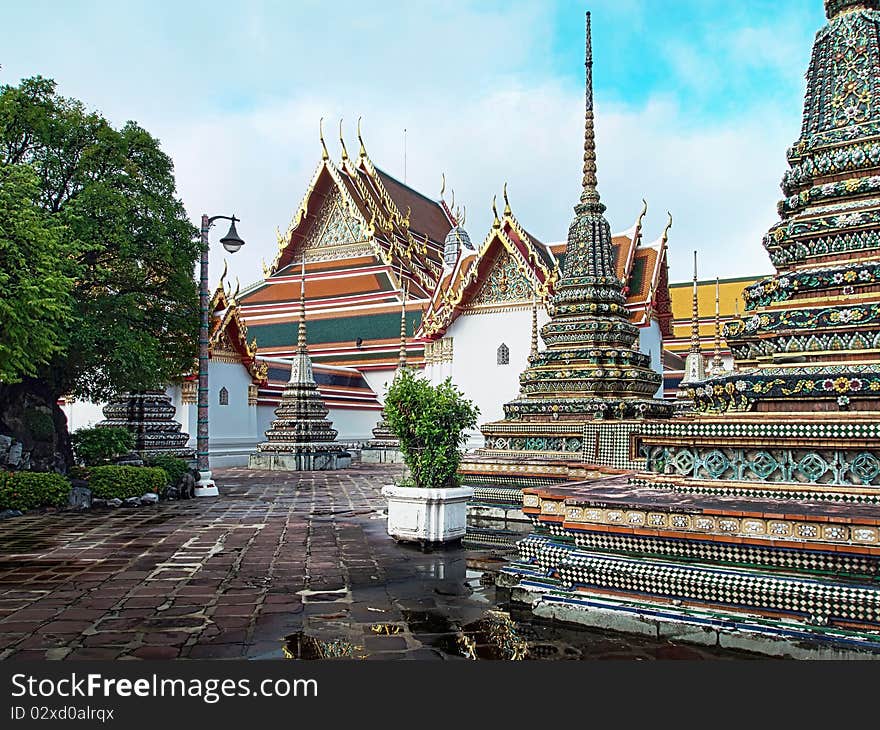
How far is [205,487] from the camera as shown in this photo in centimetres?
1401

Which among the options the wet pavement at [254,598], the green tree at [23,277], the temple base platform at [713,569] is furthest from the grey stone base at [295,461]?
the temple base platform at [713,569]

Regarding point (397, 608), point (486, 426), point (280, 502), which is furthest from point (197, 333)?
point (397, 608)

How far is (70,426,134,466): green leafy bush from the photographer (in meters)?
12.9

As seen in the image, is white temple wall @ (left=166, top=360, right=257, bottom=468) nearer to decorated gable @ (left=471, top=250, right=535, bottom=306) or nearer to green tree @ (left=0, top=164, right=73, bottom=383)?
decorated gable @ (left=471, top=250, right=535, bottom=306)

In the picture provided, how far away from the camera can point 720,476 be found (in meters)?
5.70

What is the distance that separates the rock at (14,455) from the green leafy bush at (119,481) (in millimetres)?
1065

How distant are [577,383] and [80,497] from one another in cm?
790

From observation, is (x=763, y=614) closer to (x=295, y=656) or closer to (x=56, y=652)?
(x=295, y=656)

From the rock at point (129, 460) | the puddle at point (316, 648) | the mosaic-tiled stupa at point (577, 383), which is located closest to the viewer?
the puddle at point (316, 648)

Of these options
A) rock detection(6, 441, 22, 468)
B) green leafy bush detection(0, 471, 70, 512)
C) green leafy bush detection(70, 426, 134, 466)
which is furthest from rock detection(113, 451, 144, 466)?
green leafy bush detection(0, 471, 70, 512)

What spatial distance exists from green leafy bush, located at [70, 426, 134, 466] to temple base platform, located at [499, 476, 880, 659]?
980 cm

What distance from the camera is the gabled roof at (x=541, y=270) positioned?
73.6ft

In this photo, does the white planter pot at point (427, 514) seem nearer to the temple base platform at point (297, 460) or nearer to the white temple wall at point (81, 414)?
the temple base platform at point (297, 460)

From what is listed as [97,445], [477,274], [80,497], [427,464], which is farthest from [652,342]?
[80,497]
